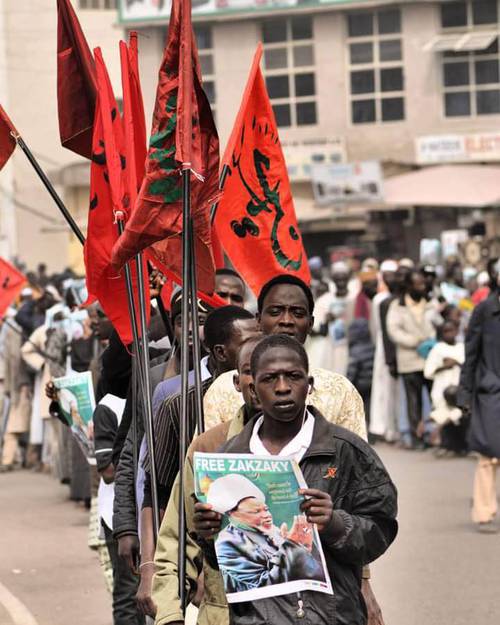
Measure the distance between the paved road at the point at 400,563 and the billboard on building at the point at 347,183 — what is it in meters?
18.7

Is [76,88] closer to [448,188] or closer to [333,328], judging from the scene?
[333,328]

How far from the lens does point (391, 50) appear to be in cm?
3722

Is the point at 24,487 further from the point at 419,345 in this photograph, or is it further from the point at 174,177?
the point at 174,177

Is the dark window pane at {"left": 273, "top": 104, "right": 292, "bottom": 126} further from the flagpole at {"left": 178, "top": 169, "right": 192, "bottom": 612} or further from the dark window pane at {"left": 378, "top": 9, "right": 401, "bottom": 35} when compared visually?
the flagpole at {"left": 178, "top": 169, "right": 192, "bottom": 612}

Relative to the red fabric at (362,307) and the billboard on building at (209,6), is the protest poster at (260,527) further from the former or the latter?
the billboard on building at (209,6)

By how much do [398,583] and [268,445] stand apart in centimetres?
517

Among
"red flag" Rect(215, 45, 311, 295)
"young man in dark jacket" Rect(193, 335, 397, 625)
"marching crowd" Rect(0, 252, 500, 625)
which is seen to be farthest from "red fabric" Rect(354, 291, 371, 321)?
"young man in dark jacket" Rect(193, 335, 397, 625)

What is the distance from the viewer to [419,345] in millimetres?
16453

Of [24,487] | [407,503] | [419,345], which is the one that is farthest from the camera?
[419,345]

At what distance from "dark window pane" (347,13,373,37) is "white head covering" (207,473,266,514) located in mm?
33779

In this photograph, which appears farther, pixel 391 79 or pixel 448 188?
pixel 391 79

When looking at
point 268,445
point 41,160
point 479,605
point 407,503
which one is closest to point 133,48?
point 268,445

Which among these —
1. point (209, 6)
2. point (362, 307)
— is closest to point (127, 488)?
point (362, 307)

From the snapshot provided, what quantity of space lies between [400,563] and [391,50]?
93.0 feet
